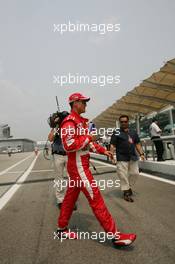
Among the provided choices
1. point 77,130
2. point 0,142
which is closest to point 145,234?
point 77,130

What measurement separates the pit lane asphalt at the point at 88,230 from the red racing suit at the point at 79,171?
1.10 feet

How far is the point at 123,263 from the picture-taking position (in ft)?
9.77

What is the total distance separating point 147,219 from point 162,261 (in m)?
1.61

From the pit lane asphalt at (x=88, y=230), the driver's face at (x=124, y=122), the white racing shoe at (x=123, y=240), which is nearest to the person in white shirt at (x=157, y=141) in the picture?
the pit lane asphalt at (x=88, y=230)

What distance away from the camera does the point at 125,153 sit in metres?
6.36

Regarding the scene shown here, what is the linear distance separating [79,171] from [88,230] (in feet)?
3.47

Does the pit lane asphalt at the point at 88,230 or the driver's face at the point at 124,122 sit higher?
the driver's face at the point at 124,122

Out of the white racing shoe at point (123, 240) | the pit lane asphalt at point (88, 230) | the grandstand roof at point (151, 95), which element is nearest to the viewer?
the pit lane asphalt at point (88, 230)

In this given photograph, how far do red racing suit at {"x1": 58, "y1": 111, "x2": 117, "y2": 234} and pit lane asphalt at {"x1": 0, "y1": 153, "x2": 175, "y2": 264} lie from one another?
0.33 meters

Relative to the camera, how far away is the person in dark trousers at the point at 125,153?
6.31 m
